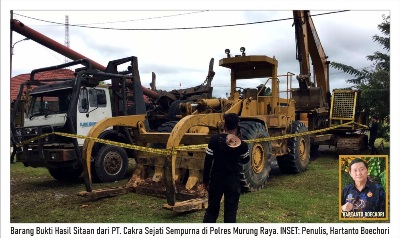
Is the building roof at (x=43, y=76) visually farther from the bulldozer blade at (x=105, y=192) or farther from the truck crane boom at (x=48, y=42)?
the bulldozer blade at (x=105, y=192)

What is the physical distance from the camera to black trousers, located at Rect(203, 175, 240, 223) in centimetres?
454

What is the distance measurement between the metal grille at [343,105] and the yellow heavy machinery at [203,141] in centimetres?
205

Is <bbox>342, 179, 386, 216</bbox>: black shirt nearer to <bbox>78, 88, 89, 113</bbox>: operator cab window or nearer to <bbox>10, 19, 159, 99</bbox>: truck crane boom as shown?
<bbox>78, 88, 89, 113</bbox>: operator cab window

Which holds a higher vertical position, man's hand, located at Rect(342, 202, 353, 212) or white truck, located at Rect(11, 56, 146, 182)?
white truck, located at Rect(11, 56, 146, 182)

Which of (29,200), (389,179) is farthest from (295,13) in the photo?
(29,200)

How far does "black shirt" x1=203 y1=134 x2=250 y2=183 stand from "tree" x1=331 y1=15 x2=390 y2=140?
9.41ft

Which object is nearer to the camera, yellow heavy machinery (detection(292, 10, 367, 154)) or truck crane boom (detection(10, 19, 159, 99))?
truck crane boom (detection(10, 19, 159, 99))

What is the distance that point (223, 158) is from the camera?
4543 mm

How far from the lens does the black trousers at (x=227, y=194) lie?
4.54m

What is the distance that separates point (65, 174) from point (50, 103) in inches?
64.0

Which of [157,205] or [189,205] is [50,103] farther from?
[189,205]

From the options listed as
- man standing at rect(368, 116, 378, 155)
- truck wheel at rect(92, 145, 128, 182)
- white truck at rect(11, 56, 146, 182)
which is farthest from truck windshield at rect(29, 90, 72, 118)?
man standing at rect(368, 116, 378, 155)

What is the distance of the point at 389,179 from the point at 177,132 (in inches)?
114
